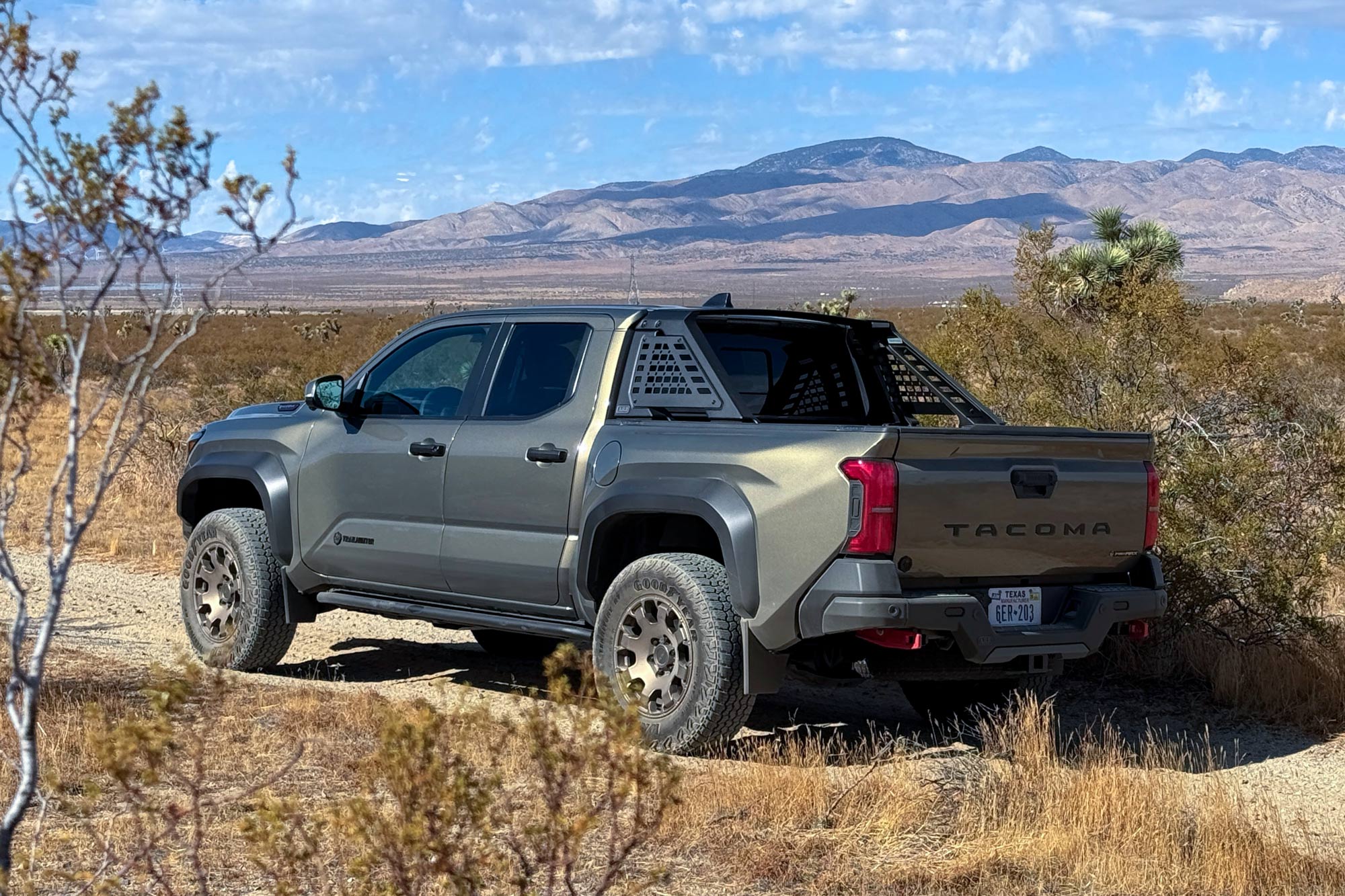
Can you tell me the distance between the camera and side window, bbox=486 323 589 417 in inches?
282

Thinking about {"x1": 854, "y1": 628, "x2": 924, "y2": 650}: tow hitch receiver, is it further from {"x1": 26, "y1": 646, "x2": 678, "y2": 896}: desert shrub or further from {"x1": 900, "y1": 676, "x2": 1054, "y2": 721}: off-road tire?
{"x1": 900, "y1": 676, "x2": 1054, "y2": 721}: off-road tire

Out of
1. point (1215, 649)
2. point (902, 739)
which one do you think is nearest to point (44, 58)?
point (902, 739)

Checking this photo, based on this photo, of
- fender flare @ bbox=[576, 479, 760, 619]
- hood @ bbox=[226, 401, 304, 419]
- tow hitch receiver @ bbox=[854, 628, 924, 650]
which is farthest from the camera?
hood @ bbox=[226, 401, 304, 419]

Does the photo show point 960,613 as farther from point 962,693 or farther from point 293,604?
point 293,604

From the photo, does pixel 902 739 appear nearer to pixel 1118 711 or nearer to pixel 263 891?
pixel 1118 711

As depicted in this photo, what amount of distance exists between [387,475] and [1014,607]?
2.99 m

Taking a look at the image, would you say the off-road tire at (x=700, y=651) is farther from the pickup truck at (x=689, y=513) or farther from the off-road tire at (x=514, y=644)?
the off-road tire at (x=514, y=644)

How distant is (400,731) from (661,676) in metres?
3.23

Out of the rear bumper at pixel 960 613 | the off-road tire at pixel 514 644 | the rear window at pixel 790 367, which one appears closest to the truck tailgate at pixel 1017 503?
the rear bumper at pixel 960 613

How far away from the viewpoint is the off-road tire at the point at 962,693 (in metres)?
7.36

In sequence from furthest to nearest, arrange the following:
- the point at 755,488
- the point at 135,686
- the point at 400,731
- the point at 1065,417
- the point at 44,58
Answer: the point at 1065,417, the point at 135,686, the point at 755,488, the point at 44,58, the point at 400,731

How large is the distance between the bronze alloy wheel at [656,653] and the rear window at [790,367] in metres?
1.08

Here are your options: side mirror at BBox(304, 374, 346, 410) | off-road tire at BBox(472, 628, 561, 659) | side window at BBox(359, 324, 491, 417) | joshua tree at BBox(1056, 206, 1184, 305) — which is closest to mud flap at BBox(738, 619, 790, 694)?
side window at BBox(359, 324, 491, 417)

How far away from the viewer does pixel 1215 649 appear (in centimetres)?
836
